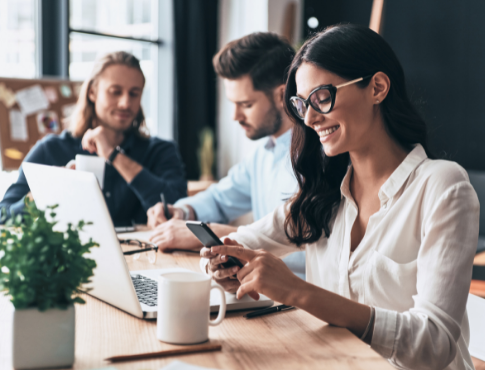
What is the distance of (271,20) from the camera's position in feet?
13.7

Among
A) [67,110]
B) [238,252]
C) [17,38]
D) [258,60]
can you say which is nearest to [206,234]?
[238,252]

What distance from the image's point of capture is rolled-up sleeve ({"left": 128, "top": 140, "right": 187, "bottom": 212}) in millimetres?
2273

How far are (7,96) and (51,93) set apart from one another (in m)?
0.29

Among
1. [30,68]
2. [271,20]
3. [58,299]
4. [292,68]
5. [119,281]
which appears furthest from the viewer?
[271,20]

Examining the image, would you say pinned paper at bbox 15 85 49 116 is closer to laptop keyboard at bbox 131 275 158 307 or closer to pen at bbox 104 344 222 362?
laptop keyboard at bbox 131 275 158 307

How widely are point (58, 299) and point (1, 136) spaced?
2.82 meters

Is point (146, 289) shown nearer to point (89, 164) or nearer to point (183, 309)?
point (183, 309)

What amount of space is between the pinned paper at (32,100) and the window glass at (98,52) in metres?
0.29

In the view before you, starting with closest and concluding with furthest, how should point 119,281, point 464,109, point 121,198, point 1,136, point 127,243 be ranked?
point 119,281 → point 127,243 → point 121,198 → point 1,136 → point 464,109

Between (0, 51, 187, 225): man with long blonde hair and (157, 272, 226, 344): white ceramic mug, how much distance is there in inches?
59.4

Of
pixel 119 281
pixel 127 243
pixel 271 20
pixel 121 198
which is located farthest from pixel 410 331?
pixel 271 20

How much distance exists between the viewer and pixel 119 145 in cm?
250

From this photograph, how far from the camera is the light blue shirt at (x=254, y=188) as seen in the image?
2.04 metres

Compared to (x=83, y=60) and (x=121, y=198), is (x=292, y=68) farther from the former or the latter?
(x=83, y=60)
